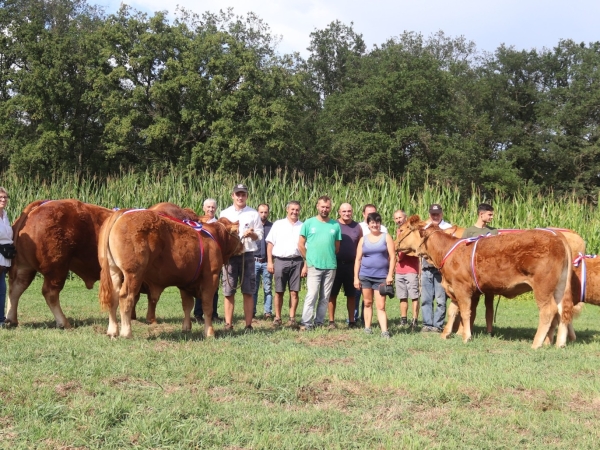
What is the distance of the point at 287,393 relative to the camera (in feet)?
18.8

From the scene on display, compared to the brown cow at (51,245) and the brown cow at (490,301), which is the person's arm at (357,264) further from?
the brown cow at (51,245)

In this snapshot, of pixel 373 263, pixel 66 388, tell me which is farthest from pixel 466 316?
pixel 66 388

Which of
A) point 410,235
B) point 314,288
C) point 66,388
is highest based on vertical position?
point 410,235

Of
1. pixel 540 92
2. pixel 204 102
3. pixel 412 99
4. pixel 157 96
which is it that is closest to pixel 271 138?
pixel 204 102

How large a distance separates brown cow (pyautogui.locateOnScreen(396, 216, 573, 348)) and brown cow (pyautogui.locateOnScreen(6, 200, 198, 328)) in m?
4.04

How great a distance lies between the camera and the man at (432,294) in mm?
10164

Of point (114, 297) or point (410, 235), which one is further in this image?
point (410, 235)

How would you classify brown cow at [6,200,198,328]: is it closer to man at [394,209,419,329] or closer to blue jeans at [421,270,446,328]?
man at [394,209,419,329]

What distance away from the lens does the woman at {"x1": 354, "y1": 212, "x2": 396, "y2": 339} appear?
30.7ft

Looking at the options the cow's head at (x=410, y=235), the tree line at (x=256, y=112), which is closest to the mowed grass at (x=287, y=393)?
the cow's head at (x=410, y=235)

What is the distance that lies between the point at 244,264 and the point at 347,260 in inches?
65.6

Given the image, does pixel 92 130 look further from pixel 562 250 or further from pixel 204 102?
pixel 562 250

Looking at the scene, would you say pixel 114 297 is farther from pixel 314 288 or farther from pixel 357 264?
pixel 357 264

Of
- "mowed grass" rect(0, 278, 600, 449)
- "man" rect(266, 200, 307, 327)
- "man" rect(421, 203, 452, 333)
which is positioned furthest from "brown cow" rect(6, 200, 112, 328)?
"man" rect(421, 203, 452, 333)
